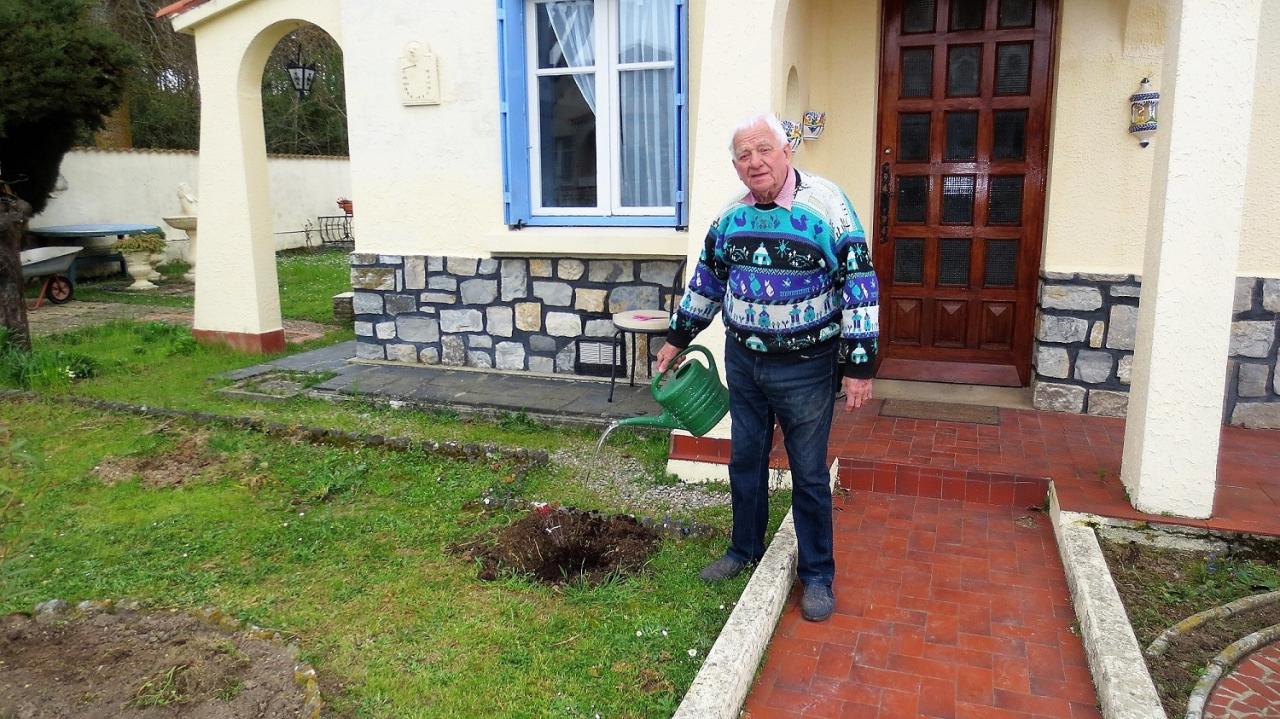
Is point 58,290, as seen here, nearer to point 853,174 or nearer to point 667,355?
point 853,174

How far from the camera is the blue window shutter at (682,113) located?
19.3 ft

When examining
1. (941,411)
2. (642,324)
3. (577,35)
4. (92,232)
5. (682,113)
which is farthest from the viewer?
(92,232)

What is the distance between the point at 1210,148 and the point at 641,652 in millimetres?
2987

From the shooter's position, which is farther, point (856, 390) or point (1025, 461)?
point (1025, 461)

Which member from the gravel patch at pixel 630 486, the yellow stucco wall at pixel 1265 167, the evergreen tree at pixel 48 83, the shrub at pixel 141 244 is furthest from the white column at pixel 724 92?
the shrub at pixel 141 244

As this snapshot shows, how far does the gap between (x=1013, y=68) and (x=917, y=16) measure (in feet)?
2.24

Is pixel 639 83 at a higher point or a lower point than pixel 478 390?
higher

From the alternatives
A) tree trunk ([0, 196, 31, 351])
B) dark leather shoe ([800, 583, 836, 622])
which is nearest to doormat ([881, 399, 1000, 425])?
dark leather shoe ([800, 583, 836, 622])

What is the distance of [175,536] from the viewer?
13.8 feet

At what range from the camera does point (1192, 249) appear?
365cm

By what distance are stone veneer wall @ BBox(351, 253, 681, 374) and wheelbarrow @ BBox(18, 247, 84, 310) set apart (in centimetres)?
656

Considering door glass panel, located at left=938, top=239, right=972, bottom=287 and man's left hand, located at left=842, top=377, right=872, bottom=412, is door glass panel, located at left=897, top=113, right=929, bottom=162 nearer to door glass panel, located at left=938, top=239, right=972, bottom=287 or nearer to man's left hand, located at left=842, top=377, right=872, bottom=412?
door glass panel, located at left=938, top=239, right=972, bottom=287

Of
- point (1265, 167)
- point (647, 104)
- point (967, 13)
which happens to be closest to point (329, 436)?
point (647, 104)

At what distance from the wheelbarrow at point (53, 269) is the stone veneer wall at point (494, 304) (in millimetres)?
6556
